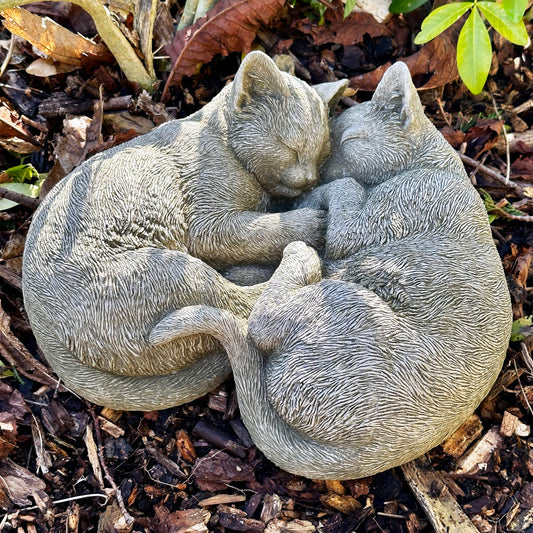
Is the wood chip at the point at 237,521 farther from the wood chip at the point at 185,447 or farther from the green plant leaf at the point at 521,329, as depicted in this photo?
the green plant leaf at the point at 521,329

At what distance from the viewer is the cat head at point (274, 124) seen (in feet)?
10.3

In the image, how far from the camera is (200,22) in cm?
411

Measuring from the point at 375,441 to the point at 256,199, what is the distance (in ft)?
4.53

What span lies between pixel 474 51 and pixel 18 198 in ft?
8.85

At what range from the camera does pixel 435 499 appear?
2916mm

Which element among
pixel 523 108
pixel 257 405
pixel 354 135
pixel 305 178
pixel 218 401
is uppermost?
pixel 354 135

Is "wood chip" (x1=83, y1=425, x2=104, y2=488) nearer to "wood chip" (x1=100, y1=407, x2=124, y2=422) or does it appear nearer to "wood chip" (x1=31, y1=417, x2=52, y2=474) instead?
"wood chip" (x1=100, y1=407, x2=124, y2=422)

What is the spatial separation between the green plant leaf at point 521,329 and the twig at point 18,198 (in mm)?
2859

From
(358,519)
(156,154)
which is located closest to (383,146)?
(156,154)

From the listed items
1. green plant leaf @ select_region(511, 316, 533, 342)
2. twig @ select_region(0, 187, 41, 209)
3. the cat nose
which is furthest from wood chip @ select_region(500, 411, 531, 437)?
twig @ select_region(0, 187, 41, 209)

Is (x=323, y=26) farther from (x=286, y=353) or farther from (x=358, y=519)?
(x=358, y=519)

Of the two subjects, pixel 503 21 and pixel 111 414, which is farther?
pixel 111 414

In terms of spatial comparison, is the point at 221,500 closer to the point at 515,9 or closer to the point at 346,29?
the point at 515,9

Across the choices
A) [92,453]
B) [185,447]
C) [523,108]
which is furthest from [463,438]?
[523,108]
